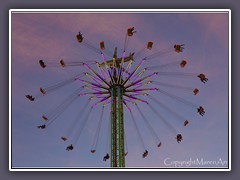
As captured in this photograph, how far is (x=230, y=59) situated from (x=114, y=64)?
28.0ft

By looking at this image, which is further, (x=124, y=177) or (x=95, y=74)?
(x=95, y=74)

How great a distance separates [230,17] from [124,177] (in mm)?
6661

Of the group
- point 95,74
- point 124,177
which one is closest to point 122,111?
point 95,74

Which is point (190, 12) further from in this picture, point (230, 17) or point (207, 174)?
point (207, 174)

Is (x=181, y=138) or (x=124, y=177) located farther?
(x=181, y=138)
